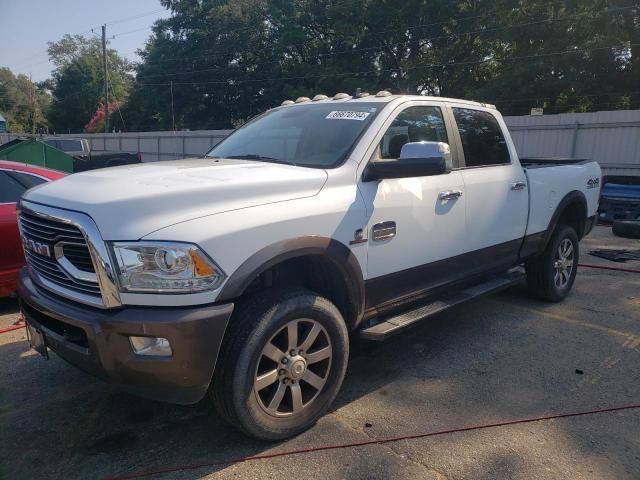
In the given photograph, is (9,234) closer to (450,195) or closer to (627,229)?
(450,195)

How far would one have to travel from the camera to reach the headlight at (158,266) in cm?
245

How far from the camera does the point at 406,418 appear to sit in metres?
3.28

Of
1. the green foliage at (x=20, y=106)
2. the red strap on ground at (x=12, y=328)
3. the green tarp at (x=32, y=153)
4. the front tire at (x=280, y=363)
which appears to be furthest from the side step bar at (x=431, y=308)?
the green foliage at (x=20, y=106)

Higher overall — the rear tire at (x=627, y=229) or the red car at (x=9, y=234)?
the red car at (x=9, y=234)

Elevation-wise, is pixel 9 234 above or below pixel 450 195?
below

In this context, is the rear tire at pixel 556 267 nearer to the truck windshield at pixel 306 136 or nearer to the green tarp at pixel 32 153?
the truck windshield at pixel 306 136

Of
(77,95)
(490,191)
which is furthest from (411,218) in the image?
(77,95)

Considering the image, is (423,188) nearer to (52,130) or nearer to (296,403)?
(296,403)

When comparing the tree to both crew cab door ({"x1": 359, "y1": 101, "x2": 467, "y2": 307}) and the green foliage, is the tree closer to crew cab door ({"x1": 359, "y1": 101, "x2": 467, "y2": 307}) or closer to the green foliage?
the green foliage

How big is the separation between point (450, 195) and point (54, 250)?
2.63 m

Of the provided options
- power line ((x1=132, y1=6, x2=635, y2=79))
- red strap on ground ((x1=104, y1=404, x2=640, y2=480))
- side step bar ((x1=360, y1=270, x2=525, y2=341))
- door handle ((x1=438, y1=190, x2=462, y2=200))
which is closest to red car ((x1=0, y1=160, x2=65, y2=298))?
red strap on ground ((x1=104, y1=404, x2=640, y2=480))

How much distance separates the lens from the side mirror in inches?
126

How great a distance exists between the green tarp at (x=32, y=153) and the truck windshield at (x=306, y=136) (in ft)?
33.8

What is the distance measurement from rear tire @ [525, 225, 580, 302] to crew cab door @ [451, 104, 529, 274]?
2.36 feet
